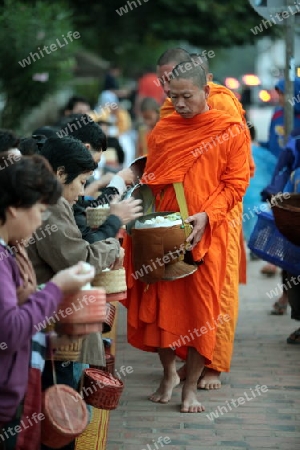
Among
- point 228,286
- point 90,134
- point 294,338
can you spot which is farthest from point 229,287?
point 294,338

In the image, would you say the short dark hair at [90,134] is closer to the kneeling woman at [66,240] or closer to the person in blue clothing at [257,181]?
the kneeling woman at [66,240]

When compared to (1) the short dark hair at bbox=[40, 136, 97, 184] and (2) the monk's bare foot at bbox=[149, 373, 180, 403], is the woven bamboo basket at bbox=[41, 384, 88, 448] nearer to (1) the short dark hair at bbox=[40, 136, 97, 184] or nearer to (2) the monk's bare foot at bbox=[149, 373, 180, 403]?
(1) the short dark hair at bbox=[40, 136, 97, 184]

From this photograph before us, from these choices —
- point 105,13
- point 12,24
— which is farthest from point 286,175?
point 105,13

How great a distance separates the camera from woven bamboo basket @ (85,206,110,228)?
522cm

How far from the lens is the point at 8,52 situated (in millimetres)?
13602

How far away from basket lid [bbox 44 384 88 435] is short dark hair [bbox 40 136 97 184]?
116 centimetres

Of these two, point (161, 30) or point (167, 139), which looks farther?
point (161, 30)

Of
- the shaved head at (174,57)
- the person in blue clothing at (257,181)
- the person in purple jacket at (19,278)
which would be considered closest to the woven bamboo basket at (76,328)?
the person in purple jacket at (19,278)

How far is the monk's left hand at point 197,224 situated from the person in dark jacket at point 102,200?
35cm

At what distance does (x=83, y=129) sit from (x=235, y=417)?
1957 mm

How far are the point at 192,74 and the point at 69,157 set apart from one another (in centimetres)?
145

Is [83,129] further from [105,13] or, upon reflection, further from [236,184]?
[105,13]

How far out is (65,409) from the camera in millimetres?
4008

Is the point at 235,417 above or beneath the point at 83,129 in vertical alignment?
beneath
